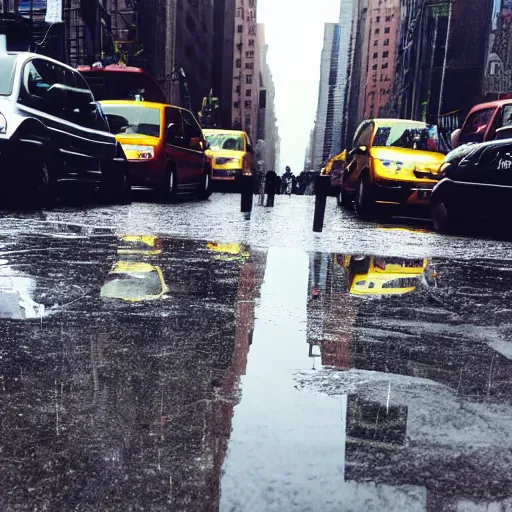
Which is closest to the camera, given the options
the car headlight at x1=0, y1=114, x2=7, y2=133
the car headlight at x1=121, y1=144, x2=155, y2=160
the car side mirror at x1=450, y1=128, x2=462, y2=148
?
the car headlight at x1=0, y1=114, x2=7, y2=133

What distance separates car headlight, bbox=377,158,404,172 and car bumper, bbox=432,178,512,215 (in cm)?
200

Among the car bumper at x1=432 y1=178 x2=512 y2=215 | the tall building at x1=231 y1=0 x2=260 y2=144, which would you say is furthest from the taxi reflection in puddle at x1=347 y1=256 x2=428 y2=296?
the tall building at x1=231 y1=0 x2=260 y2=144

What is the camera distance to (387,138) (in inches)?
521

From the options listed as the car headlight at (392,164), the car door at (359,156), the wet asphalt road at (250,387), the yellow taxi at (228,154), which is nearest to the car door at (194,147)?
the car door at (359,156)

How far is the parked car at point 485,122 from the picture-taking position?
11367 millimetres

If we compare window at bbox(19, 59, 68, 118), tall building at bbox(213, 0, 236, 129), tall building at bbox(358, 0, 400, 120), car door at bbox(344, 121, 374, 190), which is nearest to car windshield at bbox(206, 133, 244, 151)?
car door at bbox(344, 121, 374, 190)

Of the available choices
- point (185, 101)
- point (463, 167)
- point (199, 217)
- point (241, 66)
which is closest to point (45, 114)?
point (199, 217)

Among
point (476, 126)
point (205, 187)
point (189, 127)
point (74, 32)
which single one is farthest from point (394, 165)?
point (74, 32)

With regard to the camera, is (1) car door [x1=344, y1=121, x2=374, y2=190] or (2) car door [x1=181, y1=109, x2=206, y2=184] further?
(2) car door [x1=181, y1=109, x2=206, y2=184]

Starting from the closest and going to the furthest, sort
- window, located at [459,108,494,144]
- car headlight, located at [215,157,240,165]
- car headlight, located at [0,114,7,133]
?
car headlight, located at [0,114,7,133] < window, located at [459,108,494,144] < car headlight, located at [215,157,240,165]

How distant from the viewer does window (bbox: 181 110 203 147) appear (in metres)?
16.3

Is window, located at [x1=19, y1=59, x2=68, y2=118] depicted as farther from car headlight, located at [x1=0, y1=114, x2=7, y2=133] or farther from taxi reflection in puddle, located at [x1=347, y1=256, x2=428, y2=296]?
taxi reflection in puddle, located at [x1=347, y1=256, x2=428, y2=296]

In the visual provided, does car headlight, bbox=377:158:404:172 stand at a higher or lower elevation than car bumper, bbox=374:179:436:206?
higher

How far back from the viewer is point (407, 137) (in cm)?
1339
